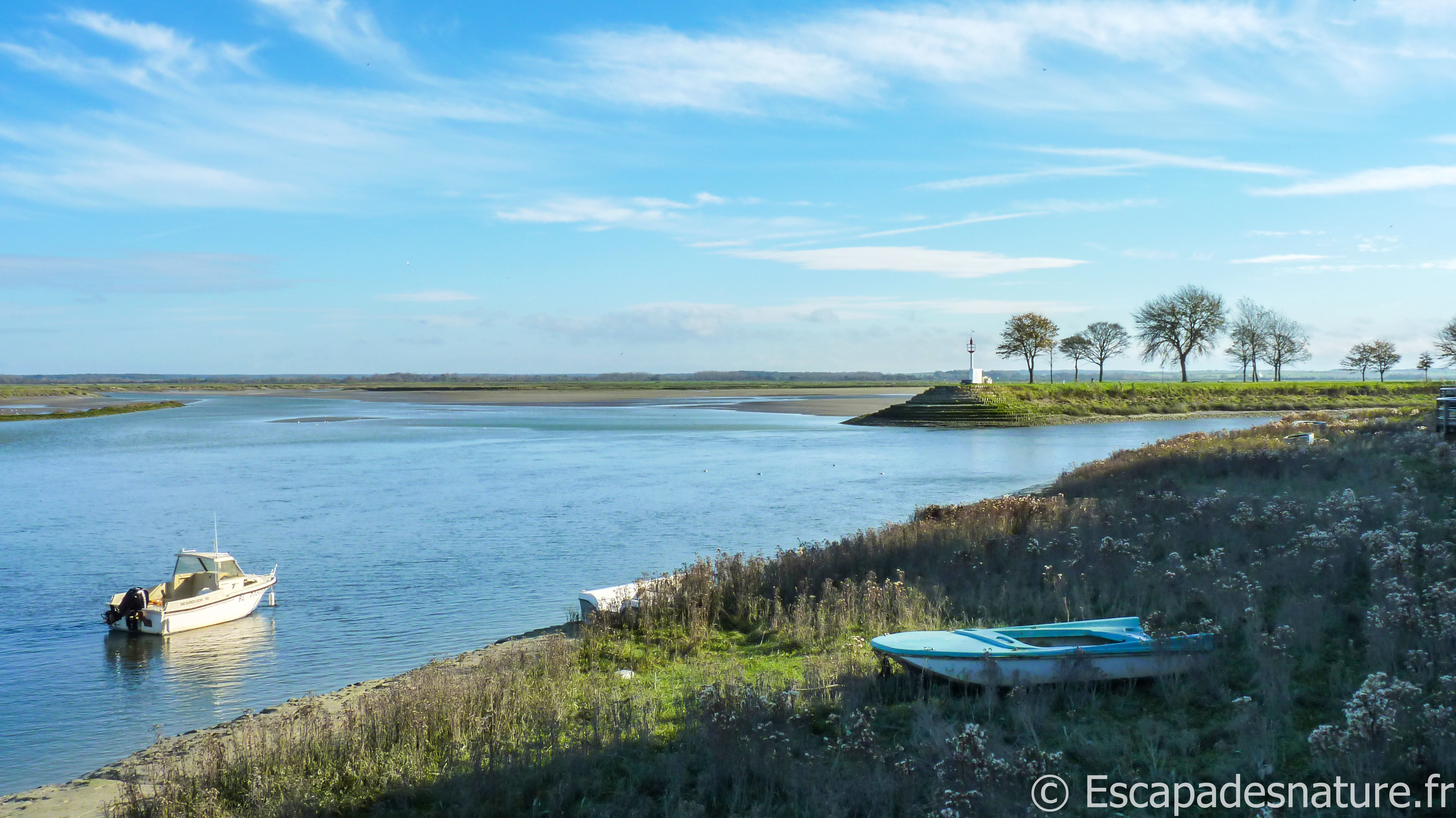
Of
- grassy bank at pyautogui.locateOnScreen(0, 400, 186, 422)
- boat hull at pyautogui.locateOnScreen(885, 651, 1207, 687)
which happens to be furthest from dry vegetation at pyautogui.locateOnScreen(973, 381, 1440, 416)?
grassy bank at pyautogui.locateOnScreen(0, 400, 186, 422)

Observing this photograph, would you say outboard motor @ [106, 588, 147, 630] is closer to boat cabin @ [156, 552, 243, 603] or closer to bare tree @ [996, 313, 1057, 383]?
boat cabin @ [156, 552, 243, 603]

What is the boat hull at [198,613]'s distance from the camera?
1744cm

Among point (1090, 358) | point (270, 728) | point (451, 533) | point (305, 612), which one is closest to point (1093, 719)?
point (270, 728)

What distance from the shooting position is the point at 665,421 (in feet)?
305

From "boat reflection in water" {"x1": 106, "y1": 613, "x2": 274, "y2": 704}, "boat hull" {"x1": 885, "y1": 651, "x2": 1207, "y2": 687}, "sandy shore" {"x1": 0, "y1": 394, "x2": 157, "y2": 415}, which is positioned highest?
"sandy shore" {"x1": 0, "y1": 394, "x2": 157, "y2": 415}

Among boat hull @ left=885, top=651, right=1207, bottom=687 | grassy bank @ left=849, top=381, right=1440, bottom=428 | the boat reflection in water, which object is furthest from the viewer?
grassy bank @ left=849, top=381, right=1440, bottom=428

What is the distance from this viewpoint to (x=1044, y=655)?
1022 centimetres

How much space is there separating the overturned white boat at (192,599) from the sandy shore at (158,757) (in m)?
6.05

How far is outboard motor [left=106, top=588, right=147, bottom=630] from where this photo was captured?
17.3m

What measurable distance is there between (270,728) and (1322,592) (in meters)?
14.0

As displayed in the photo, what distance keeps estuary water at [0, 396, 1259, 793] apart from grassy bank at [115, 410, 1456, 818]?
373 centimetres

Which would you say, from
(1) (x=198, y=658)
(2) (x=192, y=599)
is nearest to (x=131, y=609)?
(2) (x=192, y=599)

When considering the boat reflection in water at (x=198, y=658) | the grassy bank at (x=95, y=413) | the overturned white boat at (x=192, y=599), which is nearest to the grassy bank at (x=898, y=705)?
the boat reflection in water at (x=198, y=658)

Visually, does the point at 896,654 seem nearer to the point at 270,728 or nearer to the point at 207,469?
the point at 270,728
